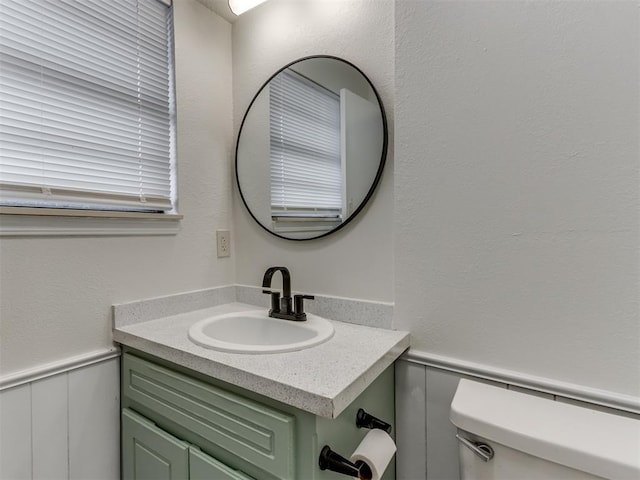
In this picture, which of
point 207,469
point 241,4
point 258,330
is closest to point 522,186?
point 258,330

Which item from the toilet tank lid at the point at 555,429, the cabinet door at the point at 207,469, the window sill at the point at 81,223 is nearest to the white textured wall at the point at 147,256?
the window sill at the point at 81,223

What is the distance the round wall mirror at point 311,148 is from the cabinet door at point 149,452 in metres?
0.76

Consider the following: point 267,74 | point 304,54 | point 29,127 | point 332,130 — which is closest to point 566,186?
point 332,130

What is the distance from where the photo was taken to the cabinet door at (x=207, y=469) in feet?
2.61

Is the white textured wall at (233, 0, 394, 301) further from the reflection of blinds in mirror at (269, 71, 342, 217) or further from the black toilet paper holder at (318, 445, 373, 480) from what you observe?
the black toilet paper holder at (318, 445, 373, 480)

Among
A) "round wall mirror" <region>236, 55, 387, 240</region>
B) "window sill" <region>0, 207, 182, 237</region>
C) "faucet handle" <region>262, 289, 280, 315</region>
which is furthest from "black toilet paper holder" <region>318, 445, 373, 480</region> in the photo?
"window sill" <region>0, 207, 182, 237</region>

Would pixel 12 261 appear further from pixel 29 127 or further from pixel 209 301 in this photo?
pixel 209 301

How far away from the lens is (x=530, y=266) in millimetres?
802

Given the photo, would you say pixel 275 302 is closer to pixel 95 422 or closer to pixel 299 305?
pixel 299 305

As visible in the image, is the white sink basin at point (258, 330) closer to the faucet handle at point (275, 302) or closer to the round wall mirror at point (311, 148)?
the faucet handle at point (275, 302)

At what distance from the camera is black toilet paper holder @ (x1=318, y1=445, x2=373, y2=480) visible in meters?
0.69

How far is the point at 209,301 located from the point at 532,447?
1.16m

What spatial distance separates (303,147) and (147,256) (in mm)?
713

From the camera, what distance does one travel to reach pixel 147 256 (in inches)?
46.2
